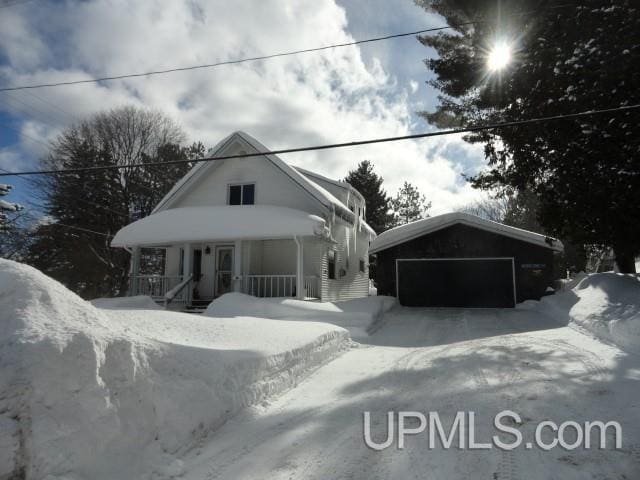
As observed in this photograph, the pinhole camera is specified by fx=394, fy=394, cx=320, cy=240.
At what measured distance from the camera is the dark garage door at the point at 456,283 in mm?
16688

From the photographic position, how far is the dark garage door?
16688 mm

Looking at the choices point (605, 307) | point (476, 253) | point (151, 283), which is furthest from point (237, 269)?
point (605, 307)

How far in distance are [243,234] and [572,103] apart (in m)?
10.2

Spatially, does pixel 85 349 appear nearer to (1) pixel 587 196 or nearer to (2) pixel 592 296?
(1) pixel 587 196

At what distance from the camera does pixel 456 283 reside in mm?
17047

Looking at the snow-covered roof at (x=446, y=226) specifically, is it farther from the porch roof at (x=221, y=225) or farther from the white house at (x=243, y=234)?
the porch roof at (x=221, y=225)

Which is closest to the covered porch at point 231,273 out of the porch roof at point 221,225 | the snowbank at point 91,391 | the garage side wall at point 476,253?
the porch roof at point 221,225

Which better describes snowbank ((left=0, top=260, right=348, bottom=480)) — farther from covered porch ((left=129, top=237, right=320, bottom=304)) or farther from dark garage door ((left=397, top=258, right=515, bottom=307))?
dark garage door ((left=397, top=258, right=515, bottom=307))

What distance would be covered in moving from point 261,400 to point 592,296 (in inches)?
470

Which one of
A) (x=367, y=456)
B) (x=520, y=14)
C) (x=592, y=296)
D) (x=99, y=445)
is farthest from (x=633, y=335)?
(x=99, y=445)

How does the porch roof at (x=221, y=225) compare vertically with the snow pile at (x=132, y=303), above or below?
above

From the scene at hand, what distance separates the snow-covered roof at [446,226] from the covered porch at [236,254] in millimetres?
3722

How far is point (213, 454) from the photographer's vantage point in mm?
3584

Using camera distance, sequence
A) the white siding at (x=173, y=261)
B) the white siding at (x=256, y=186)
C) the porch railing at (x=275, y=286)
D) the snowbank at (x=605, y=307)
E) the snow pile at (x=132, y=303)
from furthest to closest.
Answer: the white siding at (x=173, y=261)
the white siding at (x=256, y=186)
the porch railing at (x=275, y=286)
the snow pile at (x=132, y=303)
the snowbank at (x=605, y=307)
